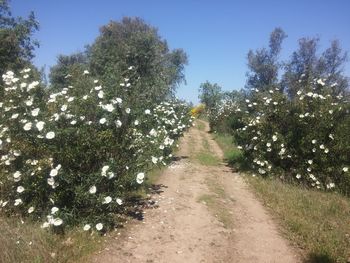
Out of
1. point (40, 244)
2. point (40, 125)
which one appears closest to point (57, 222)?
point (40, 244)

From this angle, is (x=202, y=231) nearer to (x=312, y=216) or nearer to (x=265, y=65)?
(x=312, y=216)

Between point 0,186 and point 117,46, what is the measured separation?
889cm

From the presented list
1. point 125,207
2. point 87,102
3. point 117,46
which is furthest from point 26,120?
point 117,46

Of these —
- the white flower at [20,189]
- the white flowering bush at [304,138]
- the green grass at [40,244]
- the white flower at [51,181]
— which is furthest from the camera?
the white flowering bush at [304,138]

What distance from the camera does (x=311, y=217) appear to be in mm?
8031

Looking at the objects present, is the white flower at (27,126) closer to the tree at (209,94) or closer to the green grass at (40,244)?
the green grass at (40,244)

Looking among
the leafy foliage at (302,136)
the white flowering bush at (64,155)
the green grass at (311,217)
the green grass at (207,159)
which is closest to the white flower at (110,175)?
the white flowering bush at (64,155)

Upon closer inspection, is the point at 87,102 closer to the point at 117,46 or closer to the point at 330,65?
the point at 117,46

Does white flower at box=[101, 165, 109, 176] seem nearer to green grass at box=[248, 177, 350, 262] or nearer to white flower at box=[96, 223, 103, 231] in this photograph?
white flower at box=[96, 223, 103, 231]

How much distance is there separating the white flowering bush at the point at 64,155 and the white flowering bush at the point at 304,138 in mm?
6116

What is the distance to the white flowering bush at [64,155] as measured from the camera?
6.37m

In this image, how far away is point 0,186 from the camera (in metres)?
6.95

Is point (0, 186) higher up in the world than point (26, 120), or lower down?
lower down

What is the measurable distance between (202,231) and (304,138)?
5.80 meters
